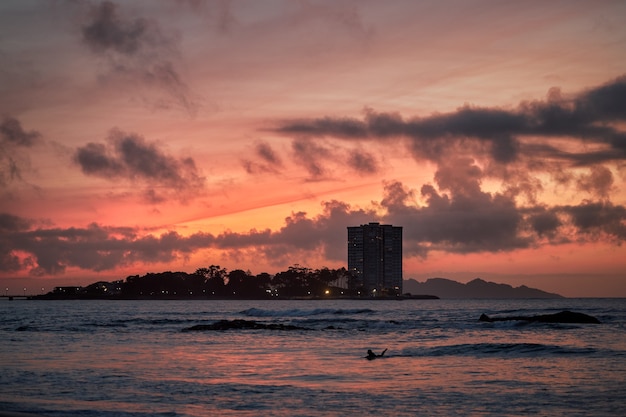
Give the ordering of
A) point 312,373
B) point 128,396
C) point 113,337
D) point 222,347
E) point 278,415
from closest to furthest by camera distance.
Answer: point 278,415 < point 128,396 < point 312,373 < point 222,347 < point 113,337

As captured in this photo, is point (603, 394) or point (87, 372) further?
point (87, 372)

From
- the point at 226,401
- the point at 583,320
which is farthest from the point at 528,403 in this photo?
the point at 583,320

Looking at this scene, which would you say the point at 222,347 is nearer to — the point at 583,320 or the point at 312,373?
the point at 312,373

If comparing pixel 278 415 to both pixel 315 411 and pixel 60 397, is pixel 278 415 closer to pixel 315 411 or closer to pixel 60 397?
pixel 315 411

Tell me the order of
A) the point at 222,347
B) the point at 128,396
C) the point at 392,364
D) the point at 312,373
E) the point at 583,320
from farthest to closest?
the point at 583,320, the point at 222,347, the point at 392,364, the point at 312,373, the point at 128,396

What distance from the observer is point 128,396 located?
22656 mm

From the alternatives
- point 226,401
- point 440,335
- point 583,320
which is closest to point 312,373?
point 226,401

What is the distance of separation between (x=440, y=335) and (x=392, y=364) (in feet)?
73.6

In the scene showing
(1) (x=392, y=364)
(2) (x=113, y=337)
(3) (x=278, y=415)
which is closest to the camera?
(3) (x=278, y=415)

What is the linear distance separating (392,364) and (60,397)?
15.2 m

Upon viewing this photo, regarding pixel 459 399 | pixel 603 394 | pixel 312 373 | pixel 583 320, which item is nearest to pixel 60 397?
pixel 312 373

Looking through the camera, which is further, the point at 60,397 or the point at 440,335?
the point at 440,335

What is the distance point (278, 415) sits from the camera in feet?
63.5

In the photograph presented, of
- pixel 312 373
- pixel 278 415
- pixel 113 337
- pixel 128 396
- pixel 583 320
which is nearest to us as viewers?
pixel 278 415
